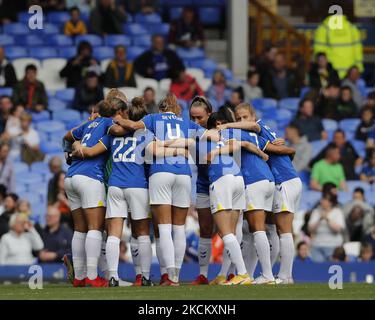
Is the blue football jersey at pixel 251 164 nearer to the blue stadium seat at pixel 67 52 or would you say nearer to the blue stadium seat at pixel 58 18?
the blue stadium seat at pixel 67 52

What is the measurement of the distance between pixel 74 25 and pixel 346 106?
16.5 feet

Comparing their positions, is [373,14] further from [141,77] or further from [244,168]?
[244,168]

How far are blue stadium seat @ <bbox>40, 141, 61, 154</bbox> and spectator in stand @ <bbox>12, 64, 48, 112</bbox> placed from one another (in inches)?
27.7

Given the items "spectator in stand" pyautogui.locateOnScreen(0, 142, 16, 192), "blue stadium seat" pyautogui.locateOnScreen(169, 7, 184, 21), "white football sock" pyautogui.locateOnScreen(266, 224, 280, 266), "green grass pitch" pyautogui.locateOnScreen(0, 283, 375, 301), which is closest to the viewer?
"green grass pitch" pyautogui.locateOnScreen(0, 283, 375, 301)

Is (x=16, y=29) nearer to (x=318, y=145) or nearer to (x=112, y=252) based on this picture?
(x=318, y=145)

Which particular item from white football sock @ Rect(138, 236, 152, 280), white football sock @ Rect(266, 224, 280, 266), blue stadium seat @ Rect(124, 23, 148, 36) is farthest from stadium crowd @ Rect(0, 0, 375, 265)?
white football sock @ Rect(138, 236, 152, 280)

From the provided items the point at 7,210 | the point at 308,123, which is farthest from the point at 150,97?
the point at 7,210

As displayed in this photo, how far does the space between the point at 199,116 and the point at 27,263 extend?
5845mm

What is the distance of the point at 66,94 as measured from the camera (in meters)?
25.1

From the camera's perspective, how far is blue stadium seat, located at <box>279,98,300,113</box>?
25.7 metres

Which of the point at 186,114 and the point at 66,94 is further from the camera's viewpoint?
the point at 66,94

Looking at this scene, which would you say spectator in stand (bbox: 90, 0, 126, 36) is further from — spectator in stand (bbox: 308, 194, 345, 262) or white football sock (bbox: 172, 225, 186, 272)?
white football sock (bbox: 172, 225, 186, 272)
